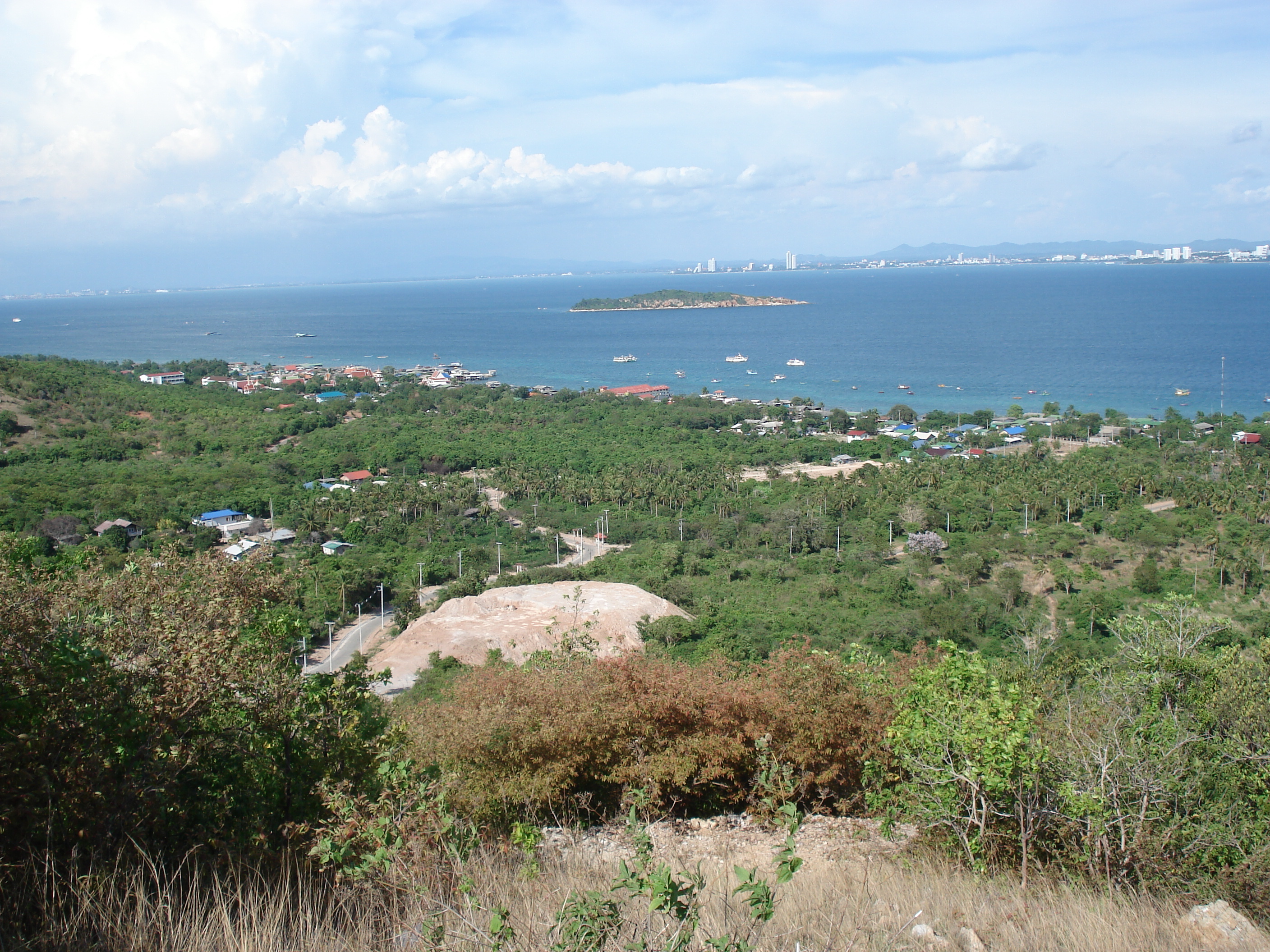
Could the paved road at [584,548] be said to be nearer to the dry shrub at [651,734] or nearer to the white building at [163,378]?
the dry shrub at [651,734]

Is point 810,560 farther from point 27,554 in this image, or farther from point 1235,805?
point 27,554

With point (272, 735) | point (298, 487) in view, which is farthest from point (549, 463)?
point (272, 735)

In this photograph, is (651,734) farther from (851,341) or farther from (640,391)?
(851,341)

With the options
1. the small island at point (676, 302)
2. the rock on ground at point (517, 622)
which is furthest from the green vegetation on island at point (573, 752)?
the small island at point (676, 302)

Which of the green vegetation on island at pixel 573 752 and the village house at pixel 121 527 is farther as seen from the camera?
the village house at pixel 121 527

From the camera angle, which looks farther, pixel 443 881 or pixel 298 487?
pixel 298 487

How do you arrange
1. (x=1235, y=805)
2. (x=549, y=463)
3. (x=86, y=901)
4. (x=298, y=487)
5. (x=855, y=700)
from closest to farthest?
(x=86, y=901)
(x=1235, y=805)
(x=855, y=700)
(x=298, y=487)
(x=549, y=463)

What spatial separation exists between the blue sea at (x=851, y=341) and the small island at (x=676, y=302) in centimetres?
376

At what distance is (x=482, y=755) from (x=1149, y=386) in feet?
190

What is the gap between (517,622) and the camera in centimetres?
1897

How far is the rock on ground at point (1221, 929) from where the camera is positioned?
13.6 feet

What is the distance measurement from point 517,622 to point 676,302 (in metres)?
114

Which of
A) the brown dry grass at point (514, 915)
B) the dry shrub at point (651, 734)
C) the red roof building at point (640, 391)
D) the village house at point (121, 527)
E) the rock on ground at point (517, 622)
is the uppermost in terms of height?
the brown dry grass at point (514, 915)

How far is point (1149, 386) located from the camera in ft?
175
